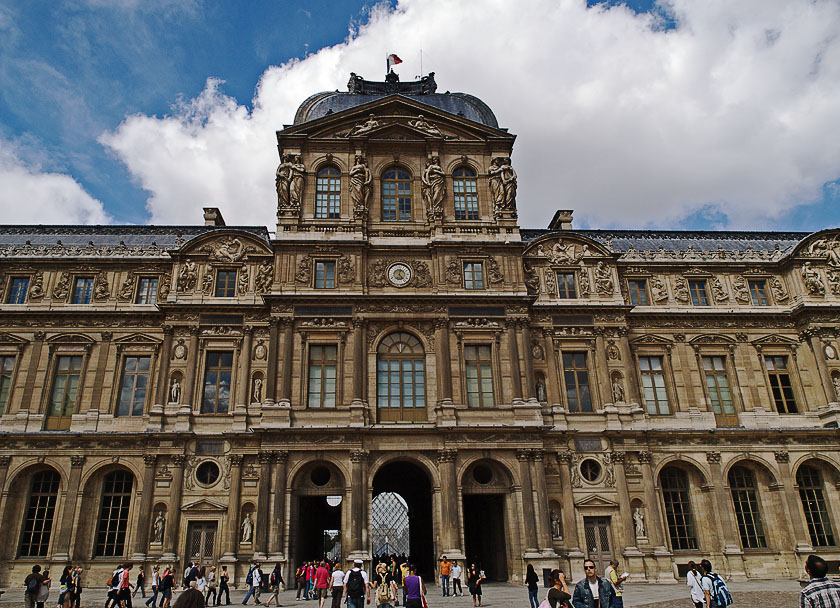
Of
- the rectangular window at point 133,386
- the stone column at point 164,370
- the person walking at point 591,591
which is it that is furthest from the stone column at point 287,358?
the person walking at point 591,591

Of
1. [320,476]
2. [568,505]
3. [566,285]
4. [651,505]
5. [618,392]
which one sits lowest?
[651,505]

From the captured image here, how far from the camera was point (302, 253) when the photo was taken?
32.9 metres

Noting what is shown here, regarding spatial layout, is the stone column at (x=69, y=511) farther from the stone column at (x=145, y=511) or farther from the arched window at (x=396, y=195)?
the arched window at (x=396, y=195)

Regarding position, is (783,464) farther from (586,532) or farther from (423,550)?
(423,550)

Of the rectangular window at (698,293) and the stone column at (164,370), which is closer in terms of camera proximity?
the stone column at (164,370)

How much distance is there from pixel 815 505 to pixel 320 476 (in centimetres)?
2585

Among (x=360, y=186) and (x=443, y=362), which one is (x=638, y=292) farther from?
(x=360, y=186)

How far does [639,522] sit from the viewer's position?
100 ft

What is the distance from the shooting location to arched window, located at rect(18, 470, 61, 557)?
1175 inches

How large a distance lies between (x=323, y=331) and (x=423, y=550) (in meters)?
14.7

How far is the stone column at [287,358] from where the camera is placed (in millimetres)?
30312

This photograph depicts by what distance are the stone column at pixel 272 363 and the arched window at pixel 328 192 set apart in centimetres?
689

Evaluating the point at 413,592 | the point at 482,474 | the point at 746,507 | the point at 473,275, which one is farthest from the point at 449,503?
the point at 746,507

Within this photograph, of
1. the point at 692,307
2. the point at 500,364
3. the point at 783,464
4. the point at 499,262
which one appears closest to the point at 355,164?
the point at 499,262
